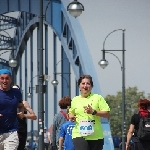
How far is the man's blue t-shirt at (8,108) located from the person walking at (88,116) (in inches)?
41.5

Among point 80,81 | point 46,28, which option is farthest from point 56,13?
point 80,81

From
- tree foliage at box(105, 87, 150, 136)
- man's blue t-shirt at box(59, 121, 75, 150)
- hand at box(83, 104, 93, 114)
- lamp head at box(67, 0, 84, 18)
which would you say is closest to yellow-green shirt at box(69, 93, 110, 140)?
hand at box(83, 104, 93, 114)

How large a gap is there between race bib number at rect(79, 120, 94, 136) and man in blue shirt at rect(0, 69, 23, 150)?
3.64 feet

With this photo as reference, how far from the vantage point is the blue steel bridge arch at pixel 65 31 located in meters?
36.3

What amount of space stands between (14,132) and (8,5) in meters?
39.4

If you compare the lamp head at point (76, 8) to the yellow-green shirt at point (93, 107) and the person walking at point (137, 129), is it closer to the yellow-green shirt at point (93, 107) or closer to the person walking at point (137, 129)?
the person walking at point (137, 129)

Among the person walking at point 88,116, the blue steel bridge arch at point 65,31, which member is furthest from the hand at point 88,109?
the blue steel bridge arch at point 65,31

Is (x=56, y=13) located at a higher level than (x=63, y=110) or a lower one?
higher

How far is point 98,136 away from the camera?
36.1 ft

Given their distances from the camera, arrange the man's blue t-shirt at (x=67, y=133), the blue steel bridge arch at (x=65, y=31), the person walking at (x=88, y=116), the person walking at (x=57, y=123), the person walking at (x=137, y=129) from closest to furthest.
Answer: the person walking at (x=88, y=116), the man's blue t-shirt at (x=67, y=133), the person walking at (x=137, y=129), the person walking at (x=57, y=123), the blue steel bridge arch at (x=65, y=31)

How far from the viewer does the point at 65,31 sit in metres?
42.5

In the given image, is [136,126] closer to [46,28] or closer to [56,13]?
[56,13]

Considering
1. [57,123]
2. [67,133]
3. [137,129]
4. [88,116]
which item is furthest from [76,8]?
[88,116]

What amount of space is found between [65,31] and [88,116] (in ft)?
104
